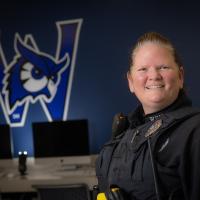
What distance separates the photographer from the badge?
3.05 ft

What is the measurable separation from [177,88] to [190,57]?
2549 millimetres

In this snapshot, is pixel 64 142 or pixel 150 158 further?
pixel 64 142

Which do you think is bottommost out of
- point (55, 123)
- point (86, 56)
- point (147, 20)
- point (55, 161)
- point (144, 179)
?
point (55, 161)

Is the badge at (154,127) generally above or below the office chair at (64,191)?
above

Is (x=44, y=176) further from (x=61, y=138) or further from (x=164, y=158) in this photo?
(x=164, y=158)

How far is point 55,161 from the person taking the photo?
11.3 feet

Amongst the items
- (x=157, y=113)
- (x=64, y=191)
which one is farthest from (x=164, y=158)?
(x=64, y=191)

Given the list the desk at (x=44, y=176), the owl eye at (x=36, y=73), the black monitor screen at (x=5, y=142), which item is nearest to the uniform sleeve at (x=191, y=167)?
the desk at (x=44, y=176)

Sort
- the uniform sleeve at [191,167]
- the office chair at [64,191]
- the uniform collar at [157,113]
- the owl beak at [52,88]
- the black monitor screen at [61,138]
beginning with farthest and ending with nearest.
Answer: the owl beak at [52,88]
the black monitor screen at [61,138]
the office chair at [64,191]
the uniform collar at [157,113]
the uniform sleeve at [191,167]

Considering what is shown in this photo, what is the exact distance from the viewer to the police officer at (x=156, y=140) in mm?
846

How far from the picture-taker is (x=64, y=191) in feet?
8.28

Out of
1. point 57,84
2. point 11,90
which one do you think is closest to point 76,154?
point 57,84

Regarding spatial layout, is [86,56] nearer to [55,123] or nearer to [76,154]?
[55,123]

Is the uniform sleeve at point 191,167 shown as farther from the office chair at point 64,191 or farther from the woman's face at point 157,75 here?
the office chair at point 64,191
